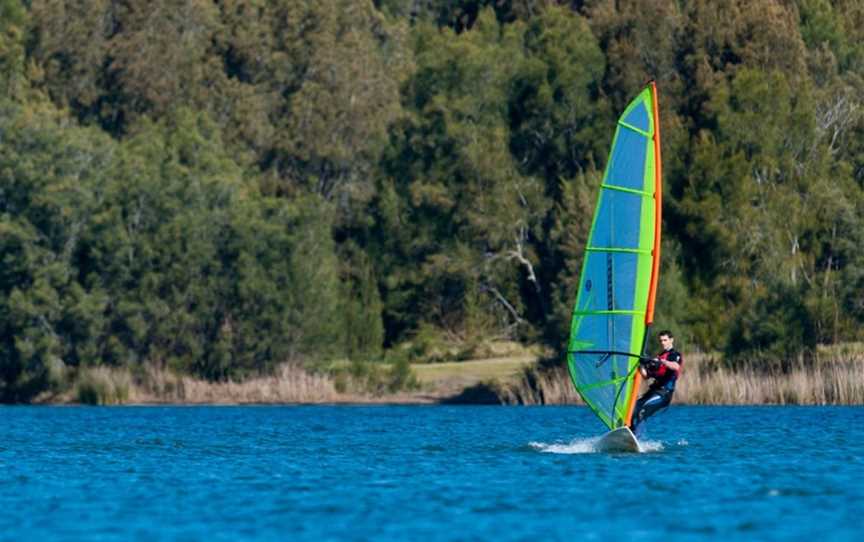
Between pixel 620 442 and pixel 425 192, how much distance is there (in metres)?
37.3

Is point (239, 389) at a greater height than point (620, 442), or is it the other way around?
point (239, 389)

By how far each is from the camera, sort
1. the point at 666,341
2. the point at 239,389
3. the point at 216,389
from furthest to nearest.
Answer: the point at 216,389 < the point at 239,389 < the point at 666,341

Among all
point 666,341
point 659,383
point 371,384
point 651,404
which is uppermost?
point 371,384

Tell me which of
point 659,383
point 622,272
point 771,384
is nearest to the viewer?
point 622,272

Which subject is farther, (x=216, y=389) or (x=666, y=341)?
(x=216, y=389)

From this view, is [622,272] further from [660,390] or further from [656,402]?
[656,402]

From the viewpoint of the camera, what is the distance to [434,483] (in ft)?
78.8

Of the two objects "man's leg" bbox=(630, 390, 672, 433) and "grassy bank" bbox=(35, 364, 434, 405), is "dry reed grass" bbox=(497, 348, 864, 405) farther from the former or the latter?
"man's leg" bbox=(630, 390, 672, 433)

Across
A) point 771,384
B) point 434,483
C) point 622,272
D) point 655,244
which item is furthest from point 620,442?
point 771,384

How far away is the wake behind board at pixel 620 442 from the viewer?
1105 inches

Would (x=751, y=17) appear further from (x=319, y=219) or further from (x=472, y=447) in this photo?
(x=472, y=447)

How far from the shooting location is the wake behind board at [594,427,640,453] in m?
28.1

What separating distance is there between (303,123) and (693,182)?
21654mm

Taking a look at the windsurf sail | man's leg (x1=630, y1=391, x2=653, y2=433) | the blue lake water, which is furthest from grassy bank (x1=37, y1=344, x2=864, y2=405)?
the windsurf sail
